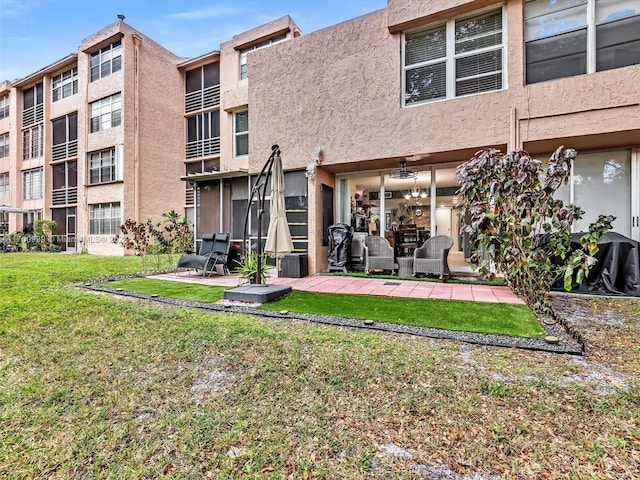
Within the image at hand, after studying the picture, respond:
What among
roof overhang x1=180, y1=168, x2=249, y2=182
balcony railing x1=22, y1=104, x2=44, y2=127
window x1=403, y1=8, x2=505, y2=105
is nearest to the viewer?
window x1=403, y1=8, x2=505, y2=105

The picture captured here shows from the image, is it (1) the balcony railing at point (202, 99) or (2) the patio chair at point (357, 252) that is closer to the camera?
(2) the patio chair at point (357, 252)

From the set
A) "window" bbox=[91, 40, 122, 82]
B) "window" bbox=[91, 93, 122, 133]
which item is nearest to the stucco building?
"window" bbox=[91, 93, 122, 133]

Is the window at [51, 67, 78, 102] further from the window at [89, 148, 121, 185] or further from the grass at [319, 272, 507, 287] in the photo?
the grass at [319, 272, 507, 287]

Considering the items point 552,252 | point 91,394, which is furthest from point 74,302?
point 552,252

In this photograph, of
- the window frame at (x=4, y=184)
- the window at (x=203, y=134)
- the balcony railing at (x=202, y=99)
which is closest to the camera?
the balcony railing at (x=202, y=99)

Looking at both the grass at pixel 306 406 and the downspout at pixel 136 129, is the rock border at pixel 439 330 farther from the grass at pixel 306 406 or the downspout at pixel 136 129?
the downspout at pixel 136 129

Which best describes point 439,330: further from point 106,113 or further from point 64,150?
point 64,150

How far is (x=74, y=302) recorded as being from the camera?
523cm

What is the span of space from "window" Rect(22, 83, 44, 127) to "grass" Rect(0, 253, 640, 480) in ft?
72.8

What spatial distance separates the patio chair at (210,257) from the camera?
786cm

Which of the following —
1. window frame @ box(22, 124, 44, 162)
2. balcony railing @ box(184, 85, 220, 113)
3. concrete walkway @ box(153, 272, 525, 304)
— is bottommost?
concrete walkway @ box(153, 272, 525, 304)

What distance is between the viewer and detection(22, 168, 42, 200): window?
64.3ft

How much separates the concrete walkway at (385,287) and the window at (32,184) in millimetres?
17787

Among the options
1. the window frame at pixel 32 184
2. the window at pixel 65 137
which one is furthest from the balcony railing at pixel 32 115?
the window frame at pixel 32 184
